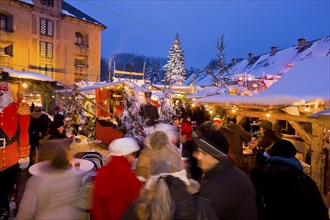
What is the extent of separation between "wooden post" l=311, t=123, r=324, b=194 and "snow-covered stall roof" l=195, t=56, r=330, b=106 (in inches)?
25.4

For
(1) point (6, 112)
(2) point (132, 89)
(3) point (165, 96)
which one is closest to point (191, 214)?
(1) point (6, 112)

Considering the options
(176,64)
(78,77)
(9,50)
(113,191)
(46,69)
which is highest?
(176,64)

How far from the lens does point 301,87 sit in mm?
5938

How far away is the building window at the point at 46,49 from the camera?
3378cm

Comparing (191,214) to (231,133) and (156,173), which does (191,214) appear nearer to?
(156,173)

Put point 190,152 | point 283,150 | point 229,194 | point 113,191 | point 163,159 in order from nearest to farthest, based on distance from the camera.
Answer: point 163,159, point 229,194, point 113,191, point 283,150, point 190,152

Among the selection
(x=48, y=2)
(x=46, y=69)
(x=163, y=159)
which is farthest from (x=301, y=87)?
(x=48, y=2)

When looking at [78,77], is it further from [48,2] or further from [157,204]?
[157,204]

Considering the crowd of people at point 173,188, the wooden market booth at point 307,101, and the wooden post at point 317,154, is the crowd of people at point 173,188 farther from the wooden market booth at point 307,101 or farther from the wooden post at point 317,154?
the wooden post at point 317,154

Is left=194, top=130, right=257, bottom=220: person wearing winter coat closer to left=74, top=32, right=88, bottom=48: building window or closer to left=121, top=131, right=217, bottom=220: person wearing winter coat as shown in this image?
left=121, top=131, right=217, bottom=220: person wearing winter coat

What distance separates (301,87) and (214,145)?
3.93 metres

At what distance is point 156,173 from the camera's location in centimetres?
215

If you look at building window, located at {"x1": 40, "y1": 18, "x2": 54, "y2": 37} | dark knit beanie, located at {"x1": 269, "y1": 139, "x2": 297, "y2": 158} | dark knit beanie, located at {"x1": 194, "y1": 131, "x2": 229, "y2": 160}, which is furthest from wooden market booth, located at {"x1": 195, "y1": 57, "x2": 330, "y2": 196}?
building window, located at {"x1": 40, "y1": 18, "x2": 54, "y2": 37}

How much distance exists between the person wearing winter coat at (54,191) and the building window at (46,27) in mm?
34760
